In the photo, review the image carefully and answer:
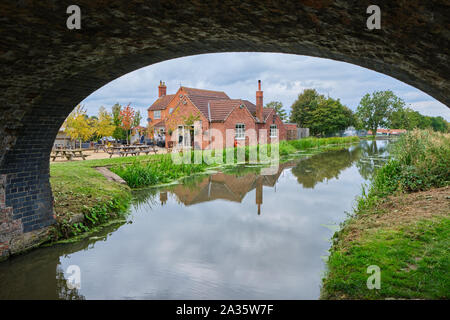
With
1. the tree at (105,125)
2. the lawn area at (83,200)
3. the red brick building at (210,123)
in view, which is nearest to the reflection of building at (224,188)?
the lawn area at (83,200)

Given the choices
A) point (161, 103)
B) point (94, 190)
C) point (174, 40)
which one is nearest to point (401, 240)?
point (174, 40)

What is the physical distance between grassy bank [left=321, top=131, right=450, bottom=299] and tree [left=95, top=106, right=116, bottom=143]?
2418 centimetres

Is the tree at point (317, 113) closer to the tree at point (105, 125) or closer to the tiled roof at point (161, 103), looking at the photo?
the tiled roof at point (161, 103)

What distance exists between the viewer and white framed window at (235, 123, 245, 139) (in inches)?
1160

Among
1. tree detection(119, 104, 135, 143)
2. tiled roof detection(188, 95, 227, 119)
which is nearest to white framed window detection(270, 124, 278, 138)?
tiled roof detection(188, 95, 227, 119)

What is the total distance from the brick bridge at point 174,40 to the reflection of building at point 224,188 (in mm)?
6231

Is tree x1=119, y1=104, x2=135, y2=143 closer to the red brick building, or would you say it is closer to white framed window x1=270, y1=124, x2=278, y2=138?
the red brick building

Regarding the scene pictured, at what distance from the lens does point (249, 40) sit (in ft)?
12.6

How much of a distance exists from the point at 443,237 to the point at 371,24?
15.0 ft

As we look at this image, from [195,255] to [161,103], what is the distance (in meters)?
39.9

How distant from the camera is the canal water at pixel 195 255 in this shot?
16.0ft

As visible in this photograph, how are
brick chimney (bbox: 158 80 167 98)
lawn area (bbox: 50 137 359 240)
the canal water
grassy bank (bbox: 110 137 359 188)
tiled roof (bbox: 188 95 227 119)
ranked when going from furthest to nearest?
1. brick chimney (bbox: 158 80 167 98)
2. tiled roof (bbox: 188 95 227 119)
3. grassy bank (bbox: 110 137 359 188)
4. lawn area (bbox: 50 137 359 240)
5. the canal water

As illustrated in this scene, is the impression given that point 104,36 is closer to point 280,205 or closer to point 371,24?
point 371,24

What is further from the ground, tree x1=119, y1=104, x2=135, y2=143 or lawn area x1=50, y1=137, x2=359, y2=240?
tree x1=119, y1=104, x2=135, y2=143
